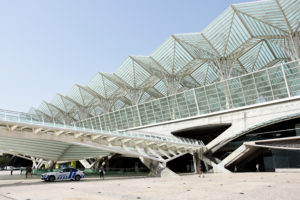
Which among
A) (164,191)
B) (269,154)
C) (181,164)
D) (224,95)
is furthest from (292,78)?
(164,191)

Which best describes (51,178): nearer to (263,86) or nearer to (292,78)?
(263,86)

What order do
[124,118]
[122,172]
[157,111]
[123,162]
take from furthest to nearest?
[123,162]
[124,118]
[157,111]
[122,172]

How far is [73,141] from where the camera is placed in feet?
81.4

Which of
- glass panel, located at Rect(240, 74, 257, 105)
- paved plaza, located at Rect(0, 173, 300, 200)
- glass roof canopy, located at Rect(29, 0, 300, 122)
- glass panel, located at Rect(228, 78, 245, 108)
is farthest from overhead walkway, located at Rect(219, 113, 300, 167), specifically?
paved plaza, located at Rect(0, 173, 300, 200)

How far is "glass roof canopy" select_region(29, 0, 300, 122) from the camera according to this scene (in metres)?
32.2

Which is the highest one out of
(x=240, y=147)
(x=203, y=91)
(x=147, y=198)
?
(x=203, y=91)

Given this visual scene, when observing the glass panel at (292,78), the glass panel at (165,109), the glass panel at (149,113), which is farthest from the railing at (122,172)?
the glass panel at (292,78)

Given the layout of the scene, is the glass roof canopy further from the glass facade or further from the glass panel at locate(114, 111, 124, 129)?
the glass panel at locate(114, 111, 124, 129)

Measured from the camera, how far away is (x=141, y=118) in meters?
48.5

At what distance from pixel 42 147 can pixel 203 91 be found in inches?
998

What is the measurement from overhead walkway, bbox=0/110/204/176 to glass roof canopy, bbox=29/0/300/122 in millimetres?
16189

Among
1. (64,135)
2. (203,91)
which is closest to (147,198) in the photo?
(64,135)

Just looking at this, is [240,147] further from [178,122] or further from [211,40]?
[211,40]

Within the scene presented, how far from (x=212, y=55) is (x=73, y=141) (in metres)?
27.2
